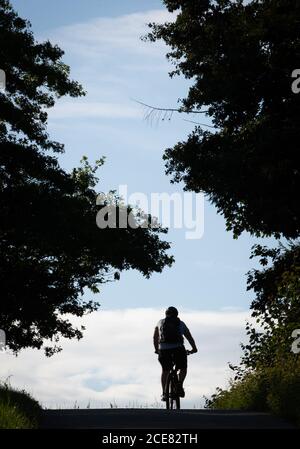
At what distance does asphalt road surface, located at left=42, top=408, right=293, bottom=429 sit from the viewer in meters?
11.9

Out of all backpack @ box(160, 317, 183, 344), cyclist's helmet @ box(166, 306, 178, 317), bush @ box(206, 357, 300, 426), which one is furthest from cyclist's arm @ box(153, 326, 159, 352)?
bush @ box(206, 357, 300, 426)

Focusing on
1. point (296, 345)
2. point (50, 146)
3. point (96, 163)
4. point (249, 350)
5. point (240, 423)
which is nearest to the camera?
point (240, 423)

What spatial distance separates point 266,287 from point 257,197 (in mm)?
2730

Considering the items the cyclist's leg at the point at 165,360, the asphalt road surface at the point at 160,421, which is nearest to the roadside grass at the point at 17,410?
the asphalt road surface at the point at 160,421

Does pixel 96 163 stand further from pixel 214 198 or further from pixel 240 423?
pixel 240 423

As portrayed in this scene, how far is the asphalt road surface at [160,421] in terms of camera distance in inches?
469

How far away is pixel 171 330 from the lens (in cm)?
1634

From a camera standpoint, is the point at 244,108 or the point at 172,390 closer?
the point at 172,390

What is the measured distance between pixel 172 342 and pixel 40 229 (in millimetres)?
14202

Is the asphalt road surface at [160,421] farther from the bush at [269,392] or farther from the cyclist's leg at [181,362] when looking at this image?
the cyclist's leg at [181,362]

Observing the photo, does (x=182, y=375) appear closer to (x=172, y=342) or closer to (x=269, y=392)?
(x=172, y=342)

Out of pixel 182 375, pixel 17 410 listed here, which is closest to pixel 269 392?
pixel 182 375

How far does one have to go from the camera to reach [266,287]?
2669cm

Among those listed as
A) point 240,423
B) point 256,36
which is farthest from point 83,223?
point 240,423
